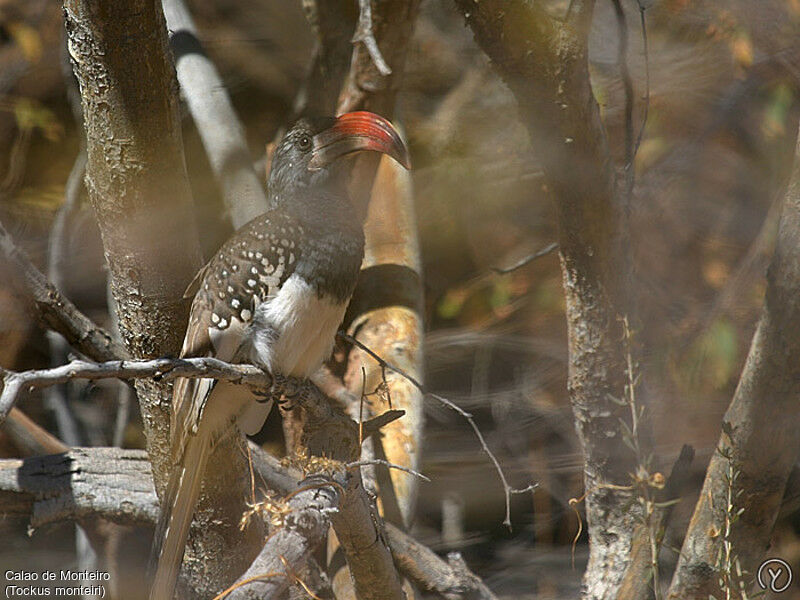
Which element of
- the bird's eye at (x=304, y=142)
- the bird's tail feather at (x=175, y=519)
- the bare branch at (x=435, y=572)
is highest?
the bird's eye at (x=304, y=142)

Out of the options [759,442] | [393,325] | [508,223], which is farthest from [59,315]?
[508,223]

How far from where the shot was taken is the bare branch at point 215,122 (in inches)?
134

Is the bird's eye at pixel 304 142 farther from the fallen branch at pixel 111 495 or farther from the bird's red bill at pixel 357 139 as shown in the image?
the fallen branch at pixel 111 495

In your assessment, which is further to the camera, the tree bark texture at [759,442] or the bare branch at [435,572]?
the bare branch at [435,572]

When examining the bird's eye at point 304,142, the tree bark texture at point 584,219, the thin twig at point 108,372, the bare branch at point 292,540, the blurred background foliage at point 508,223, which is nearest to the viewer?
the thin twig at point 108,372

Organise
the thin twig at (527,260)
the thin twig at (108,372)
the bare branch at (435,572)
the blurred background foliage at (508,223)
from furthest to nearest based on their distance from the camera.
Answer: the blurred background foliage at (508,223)
the thin twig at (527,260)
the bare branch at (435,572)
the thin twig at (108,372)

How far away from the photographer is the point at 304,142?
8.20ft

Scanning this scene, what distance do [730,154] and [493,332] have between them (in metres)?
1.21

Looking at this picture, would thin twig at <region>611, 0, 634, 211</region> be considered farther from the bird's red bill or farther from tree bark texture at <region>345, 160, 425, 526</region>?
tree bark texture at <region>345, 160, 425, 526</region>

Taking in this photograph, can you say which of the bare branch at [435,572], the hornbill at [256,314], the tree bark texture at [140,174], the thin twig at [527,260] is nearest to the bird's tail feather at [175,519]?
the hornbill at [256,314]

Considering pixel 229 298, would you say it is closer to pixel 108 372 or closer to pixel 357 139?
pixel 357 139

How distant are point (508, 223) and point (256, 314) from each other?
2.35 meters

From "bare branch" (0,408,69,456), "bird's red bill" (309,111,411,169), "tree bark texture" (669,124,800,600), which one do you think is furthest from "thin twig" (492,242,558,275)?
"bare branch" (0,408,69,456)

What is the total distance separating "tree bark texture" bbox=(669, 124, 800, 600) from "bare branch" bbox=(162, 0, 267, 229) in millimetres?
1818
